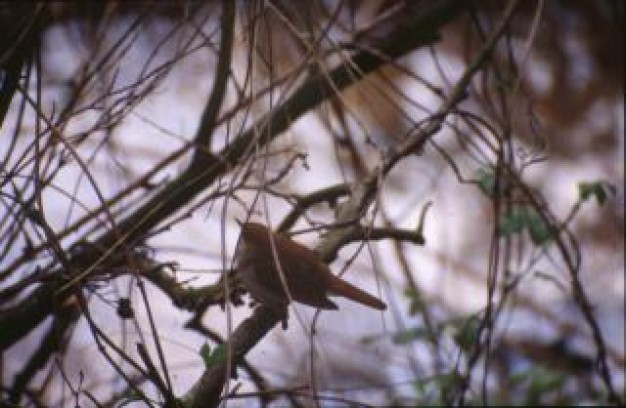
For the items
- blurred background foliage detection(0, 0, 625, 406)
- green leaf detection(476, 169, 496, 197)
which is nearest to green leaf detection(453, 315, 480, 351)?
blurred background foliage detection(0, 0, 625, 406)

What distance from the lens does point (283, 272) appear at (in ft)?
6.24

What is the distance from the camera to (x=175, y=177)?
88.0 inches

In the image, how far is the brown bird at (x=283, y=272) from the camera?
5.85 feet

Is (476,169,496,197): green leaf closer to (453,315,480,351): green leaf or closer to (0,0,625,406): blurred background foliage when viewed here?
(0,0,625,406): blurred background foliage

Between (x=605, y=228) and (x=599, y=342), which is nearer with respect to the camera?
(x=599, y=342)

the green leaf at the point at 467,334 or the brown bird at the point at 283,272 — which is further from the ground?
the green leaf at the point at 467,334

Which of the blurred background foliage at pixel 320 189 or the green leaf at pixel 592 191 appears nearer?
the blurred background foliage at pixel 320 189

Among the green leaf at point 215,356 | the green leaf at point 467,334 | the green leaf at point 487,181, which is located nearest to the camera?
the green leaf at point 215,356

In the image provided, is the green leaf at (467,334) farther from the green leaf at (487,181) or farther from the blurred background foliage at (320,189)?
the green leaf at (487,181)

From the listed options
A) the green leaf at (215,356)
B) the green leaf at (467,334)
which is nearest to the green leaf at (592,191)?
the green leaf at (467,334)

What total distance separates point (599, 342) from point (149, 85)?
1299 millimetres

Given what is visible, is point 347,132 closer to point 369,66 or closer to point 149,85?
point 369,66

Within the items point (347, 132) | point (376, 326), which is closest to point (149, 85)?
point (347, 132)

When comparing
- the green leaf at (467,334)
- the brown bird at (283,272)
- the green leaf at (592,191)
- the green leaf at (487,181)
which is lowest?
the brown bird at (283,272)
